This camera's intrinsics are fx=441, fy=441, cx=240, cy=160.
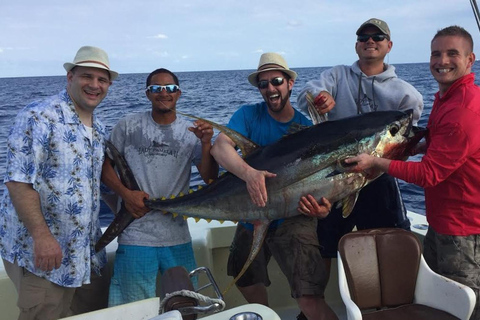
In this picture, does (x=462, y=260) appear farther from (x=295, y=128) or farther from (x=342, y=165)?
(x=295, y=128)

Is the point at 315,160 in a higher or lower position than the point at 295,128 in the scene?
lower

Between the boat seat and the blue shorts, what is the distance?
1150 millimetres

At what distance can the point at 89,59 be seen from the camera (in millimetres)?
2543

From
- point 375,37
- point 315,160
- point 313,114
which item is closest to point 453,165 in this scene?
point 315,160

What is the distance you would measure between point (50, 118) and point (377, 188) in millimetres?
2043

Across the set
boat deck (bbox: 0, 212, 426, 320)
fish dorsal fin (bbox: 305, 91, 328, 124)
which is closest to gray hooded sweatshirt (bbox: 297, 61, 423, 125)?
fish dorsal fin (bbox: 305, 91, 328, 124)

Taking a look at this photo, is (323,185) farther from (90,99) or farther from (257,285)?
(90,99)

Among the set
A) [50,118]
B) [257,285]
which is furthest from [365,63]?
[50,118]

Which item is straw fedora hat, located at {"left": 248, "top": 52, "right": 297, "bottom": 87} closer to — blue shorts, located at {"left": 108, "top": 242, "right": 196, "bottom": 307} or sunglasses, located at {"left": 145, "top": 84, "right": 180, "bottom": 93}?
sunglasses, located at {"left": 145, "top": 84, "right": 180, "bottom": 93}

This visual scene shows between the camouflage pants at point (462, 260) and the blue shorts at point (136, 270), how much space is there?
5.20 ft

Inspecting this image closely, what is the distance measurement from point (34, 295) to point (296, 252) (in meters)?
1.46

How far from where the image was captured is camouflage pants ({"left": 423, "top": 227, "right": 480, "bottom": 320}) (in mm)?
2219

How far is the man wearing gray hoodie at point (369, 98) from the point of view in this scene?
Answer: 2859 mm

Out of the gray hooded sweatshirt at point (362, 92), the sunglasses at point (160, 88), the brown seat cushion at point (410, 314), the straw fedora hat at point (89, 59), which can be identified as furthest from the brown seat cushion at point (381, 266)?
the straw fedora hat at point (89, 59)
